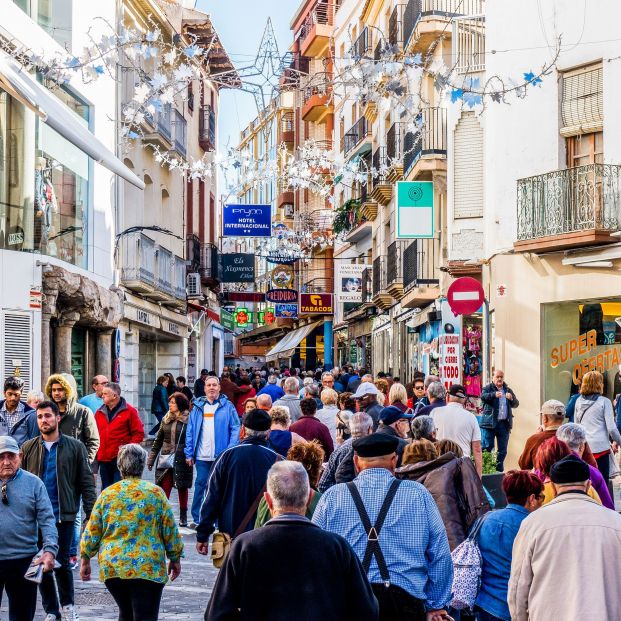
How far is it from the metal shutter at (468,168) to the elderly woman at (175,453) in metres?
13.8

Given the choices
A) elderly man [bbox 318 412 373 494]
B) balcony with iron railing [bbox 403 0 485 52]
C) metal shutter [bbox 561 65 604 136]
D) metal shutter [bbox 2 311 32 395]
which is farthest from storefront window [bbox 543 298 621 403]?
elderly man [bbox 318 412 373 494]

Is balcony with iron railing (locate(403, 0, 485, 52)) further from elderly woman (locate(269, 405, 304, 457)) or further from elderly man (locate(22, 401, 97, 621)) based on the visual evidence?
elderly man (locate(22, 401, 97, 621))

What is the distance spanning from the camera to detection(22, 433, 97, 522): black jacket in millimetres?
9633

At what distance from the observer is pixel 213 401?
1409 cm

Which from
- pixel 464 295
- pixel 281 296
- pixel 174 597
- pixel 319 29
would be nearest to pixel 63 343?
pixel 464 295

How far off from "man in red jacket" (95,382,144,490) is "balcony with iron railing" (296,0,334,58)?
150 ft

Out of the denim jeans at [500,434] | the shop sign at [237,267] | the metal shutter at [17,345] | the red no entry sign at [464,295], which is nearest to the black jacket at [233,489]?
the red no entry sign at [464,295]

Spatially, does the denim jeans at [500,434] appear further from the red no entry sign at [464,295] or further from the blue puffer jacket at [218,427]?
the blue puffer jacket at [218,427]

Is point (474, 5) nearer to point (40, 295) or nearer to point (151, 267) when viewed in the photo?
point (151, 267)

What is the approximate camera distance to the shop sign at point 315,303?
5750cm

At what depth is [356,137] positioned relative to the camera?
4784 centimetres

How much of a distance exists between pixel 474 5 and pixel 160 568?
2639 centimetres

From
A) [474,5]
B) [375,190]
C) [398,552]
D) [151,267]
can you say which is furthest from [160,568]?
[375,190]

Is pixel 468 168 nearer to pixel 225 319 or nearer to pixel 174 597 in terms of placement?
pixel 174 597
